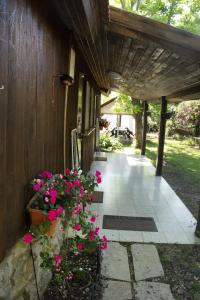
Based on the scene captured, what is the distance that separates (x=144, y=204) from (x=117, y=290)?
2538 millimetres

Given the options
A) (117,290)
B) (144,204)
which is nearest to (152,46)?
(117,290)

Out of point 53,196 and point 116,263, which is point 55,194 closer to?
point 53,196

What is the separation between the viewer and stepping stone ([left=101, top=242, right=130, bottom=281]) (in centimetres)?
265

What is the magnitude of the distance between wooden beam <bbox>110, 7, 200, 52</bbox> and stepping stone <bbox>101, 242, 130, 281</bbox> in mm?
2125

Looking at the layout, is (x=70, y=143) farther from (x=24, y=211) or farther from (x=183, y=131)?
(x=183, y=131)

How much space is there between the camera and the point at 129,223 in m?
3.99

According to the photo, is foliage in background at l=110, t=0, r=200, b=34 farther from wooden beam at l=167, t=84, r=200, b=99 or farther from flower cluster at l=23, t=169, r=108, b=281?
flower cluster at l=23, t=169, r=108, b=281

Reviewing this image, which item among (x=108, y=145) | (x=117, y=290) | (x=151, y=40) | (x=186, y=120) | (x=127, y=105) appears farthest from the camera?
(x=186, y=120)

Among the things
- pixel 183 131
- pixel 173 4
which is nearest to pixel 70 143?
pixel 173 4

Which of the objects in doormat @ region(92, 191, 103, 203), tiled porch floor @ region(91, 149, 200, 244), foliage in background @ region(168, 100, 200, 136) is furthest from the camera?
foliage in background @ region(168, 100, 200, 136)

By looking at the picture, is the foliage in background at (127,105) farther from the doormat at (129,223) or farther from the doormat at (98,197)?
the doormat at (129,223)

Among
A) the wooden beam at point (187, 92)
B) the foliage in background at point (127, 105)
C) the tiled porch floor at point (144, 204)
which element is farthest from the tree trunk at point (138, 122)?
the wooden beam at point (187, 92)

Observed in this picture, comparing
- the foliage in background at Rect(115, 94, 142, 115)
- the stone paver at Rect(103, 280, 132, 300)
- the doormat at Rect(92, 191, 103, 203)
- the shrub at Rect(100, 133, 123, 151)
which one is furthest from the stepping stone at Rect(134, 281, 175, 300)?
the foliage in background at Rect(115, 94, 142, 115)

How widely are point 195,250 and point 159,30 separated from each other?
2.38m
